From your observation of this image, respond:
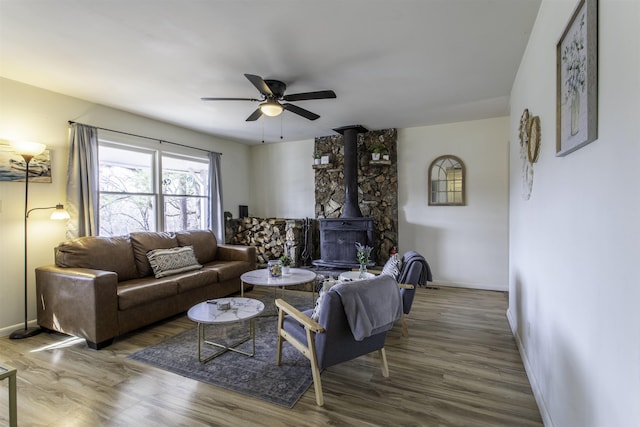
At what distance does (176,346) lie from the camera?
2.94 m

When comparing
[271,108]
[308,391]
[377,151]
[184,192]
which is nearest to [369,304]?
[308,391]

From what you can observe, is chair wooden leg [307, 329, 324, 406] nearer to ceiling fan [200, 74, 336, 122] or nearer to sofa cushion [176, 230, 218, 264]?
ceiling fan [200, 74, 336, 122]

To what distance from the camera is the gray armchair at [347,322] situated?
2.02 metres

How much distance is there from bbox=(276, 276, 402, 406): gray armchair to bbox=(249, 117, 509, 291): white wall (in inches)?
127

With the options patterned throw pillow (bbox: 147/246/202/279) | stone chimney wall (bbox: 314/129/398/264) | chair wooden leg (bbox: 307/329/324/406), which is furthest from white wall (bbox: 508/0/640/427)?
patterned throw pillow (bbox: 147/246/202/279)

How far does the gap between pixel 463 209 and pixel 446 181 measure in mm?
529

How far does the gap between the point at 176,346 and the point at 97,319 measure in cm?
75

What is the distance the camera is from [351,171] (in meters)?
5.38

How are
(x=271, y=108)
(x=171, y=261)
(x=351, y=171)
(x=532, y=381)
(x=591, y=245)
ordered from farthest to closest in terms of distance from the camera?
(x=351, y=171) → (x=171, y=261) → (x=271, y=108) → (x=532, y=381) → (x=591, y=245)

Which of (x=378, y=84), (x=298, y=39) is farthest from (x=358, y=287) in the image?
(x=378, y=84)

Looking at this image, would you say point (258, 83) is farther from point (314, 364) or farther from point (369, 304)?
point (314, 364)

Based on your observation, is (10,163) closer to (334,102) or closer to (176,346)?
(176,346)

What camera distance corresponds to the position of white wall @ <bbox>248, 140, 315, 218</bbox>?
244 inches

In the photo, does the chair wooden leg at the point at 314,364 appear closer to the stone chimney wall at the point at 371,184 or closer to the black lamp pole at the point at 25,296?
the black lamp pole at the point at 25,296
